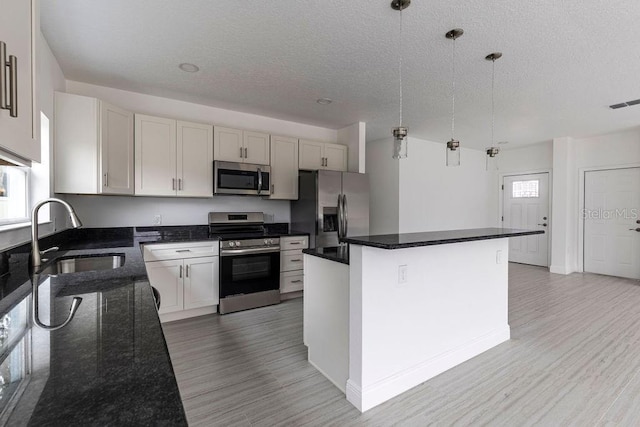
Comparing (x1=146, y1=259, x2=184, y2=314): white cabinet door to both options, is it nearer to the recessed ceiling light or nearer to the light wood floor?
the light wood floor

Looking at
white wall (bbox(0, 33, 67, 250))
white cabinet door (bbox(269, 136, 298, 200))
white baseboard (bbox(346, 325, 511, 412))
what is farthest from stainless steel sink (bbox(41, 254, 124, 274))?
white cabinet door (bbox(269, 136, 298, 200))

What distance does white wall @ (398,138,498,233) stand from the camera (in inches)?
230

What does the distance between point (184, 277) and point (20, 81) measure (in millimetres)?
2645

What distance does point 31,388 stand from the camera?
561mm

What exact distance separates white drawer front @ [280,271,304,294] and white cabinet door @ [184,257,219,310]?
2.72 ft

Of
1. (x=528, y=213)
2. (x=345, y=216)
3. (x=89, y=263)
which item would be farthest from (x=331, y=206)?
(x=528, y=213)

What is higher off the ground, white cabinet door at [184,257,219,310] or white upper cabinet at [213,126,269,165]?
white upper cabinet at [213,126,269,165]

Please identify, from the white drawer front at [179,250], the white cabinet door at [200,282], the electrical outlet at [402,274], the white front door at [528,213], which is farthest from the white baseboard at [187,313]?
the white front door at [528,213]

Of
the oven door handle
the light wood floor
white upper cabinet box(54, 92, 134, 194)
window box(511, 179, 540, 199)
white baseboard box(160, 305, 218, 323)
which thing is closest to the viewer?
the light wood floor

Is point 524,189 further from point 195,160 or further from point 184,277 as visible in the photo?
point 184,277

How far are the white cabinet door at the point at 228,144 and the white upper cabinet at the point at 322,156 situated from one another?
894mm

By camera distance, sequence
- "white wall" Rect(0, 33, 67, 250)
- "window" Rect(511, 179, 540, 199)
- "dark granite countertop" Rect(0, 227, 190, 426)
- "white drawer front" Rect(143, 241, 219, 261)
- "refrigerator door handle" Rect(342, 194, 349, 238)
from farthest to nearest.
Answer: "window" Rect(511, 179, 540, 199), "refrigerator door handle" Rect(342, 194, 349, 238), "white drawer front" Rect(143, 241, 219, 261), "white wall" Rect(0, 33, 67, 250), "dark granite countertop" Rect(0, 227, 190, 426)

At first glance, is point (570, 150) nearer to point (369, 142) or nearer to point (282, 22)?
point (369, 142)

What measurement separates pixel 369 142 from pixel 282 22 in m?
4.31
